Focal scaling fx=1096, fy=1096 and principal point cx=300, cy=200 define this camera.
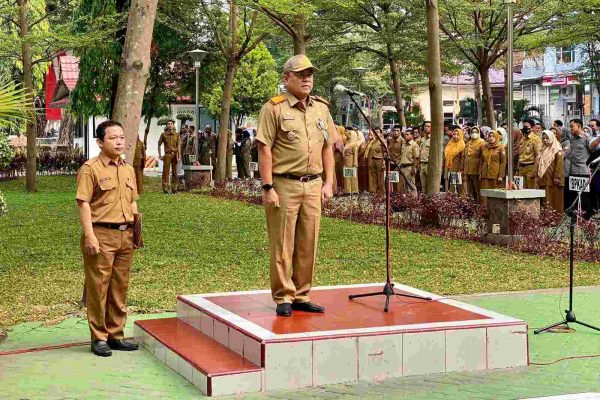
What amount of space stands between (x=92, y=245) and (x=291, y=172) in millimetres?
1561

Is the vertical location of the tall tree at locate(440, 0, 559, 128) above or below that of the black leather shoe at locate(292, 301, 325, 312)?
above

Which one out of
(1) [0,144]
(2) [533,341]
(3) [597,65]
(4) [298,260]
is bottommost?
(2) [533,341]

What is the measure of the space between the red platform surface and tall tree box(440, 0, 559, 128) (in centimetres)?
1959

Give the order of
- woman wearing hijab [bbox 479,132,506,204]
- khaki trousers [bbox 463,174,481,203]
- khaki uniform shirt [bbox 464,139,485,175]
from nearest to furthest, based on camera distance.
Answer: woman wearing hijab [bbox 479,132,506,204] < khaki uniform shirt [bbox 464,139,485,175] < khaki trousers [bbox 463,174,481,203]

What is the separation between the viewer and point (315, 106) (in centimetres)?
843

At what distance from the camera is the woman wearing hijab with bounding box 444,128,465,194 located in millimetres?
23000

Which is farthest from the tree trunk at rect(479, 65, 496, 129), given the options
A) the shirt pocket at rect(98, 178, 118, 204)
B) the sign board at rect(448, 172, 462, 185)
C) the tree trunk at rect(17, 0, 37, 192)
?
the shirt pocket at rect(98, 178, 118, 204)

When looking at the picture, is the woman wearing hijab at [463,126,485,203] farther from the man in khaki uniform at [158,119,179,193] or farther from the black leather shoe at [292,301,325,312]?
the black leather shoe at [292,301,325,312]

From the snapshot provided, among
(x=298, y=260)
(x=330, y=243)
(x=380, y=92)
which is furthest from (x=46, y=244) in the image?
(x=380, y=92)

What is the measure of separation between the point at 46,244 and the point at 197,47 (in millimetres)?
20857

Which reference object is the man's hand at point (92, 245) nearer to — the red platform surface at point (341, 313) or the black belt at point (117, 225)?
the black belt at point (117, 225)

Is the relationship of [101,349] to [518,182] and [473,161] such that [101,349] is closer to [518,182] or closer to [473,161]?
[518,182]

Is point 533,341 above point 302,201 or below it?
below

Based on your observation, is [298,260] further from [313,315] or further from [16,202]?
[16,202]
